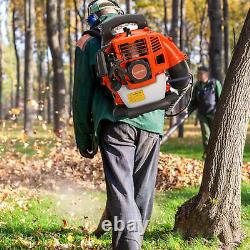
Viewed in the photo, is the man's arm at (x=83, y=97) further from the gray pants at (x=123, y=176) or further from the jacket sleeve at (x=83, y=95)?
the gray pants at (x=123, y=176)

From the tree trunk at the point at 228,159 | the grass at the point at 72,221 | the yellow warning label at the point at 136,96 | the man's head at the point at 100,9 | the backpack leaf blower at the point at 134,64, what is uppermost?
the man's head at the point at 100,9

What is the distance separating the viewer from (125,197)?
12.6 feet

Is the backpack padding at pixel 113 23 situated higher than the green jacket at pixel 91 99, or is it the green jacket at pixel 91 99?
the backpack padding at pixel 113 23

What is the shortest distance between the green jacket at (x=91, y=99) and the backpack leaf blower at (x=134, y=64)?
140mm

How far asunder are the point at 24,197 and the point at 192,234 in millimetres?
3490

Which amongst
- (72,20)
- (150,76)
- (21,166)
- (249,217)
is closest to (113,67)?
(150,76)

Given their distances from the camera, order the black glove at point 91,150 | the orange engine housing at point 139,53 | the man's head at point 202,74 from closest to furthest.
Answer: the orange engine housing at point 139,53 < the black glove at point 91,150 < the man's head at point 202,74

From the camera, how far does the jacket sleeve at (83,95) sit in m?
3.86

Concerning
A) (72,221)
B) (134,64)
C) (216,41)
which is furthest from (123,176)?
(216,41)

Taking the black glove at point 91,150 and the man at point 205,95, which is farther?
the man at point 205,95

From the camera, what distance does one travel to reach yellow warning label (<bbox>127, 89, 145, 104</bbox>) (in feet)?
12.2

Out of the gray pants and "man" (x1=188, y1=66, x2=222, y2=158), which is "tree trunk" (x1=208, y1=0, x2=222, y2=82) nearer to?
"man" (x1=188, y1=66, x2=222, y2=158)

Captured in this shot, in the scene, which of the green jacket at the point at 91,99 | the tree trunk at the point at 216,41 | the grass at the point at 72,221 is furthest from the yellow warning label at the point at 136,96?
the tree trunk at the point at 216,41

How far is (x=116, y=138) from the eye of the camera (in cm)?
384
